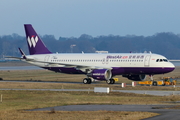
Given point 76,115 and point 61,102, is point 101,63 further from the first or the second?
point 76,115

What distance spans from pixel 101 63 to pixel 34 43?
13.8 meters

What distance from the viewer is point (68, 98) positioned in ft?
153

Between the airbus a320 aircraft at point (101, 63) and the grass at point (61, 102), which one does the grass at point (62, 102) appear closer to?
the grass at point (61, 102)

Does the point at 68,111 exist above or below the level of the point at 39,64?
below

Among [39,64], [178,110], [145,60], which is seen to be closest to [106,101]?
[178,110]

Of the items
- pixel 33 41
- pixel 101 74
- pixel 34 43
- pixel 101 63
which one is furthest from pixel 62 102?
pixel 33 41

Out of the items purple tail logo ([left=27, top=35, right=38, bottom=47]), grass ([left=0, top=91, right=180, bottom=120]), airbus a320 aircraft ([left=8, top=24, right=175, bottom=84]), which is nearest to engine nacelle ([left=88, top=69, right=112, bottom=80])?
airbus a320 aircraft ([left=8, top=24, right=175, bottom=84])

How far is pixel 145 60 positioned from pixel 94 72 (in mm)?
7705

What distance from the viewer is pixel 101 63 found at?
228 feet

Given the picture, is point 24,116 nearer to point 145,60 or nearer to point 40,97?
point 40,97

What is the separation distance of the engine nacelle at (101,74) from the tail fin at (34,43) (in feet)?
40.6

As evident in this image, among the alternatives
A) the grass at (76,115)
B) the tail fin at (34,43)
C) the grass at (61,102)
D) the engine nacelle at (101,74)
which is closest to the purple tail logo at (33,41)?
the tail fin at (34,43)

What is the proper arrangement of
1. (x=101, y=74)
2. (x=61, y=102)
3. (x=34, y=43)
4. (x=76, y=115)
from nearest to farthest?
1. (x=76, y=115)
2. (x=61, y=102)
3. (x=101, y=74)
4. (x=34, y=43)

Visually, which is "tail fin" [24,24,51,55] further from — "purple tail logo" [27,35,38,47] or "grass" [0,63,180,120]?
"grass" [0,63,180,120]
